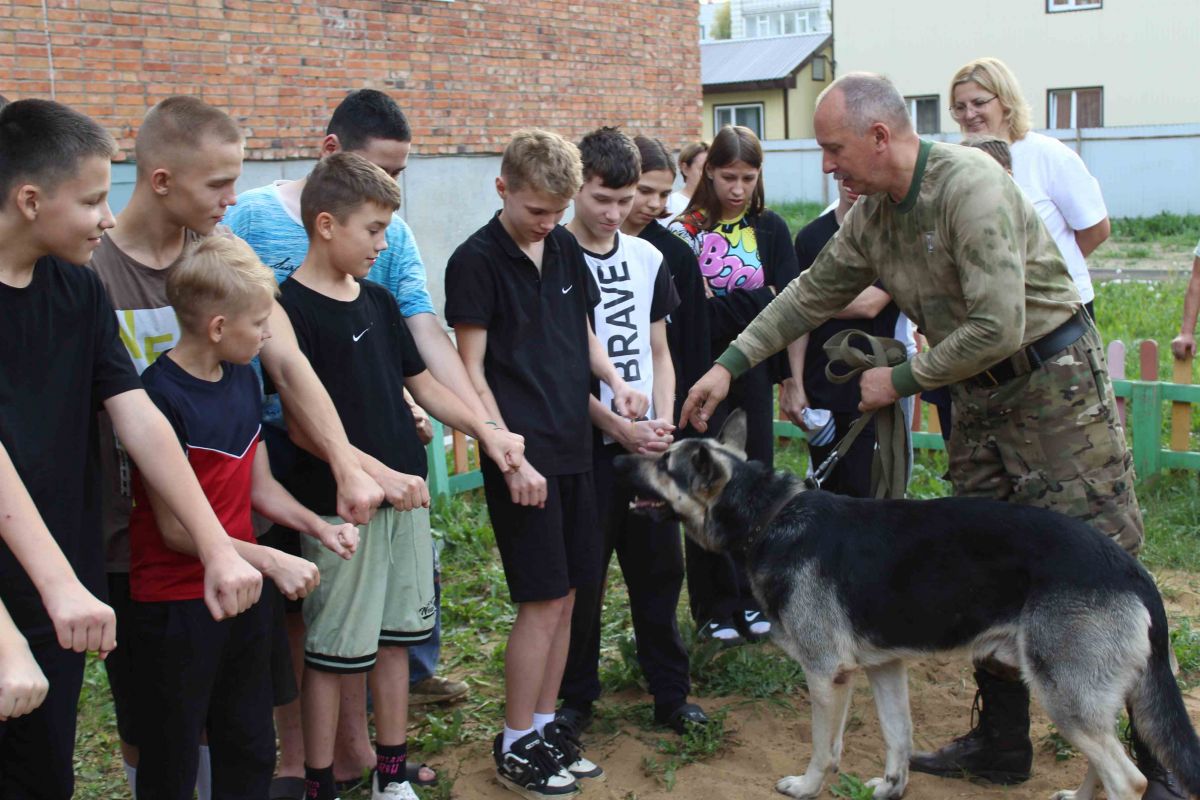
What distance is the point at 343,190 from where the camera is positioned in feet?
12.1

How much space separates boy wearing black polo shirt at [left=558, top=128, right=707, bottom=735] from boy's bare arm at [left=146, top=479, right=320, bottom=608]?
1537 mm

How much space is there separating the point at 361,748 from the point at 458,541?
2906mm

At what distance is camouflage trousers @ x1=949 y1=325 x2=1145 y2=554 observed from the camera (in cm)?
406

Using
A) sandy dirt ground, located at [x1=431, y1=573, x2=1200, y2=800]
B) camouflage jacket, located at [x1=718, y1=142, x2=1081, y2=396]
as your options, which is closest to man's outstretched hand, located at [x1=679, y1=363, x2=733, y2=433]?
camouflage jacket, located at [x1=718, y1=142, x2=1081, y2=396]

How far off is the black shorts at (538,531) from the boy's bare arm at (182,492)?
1.29 m

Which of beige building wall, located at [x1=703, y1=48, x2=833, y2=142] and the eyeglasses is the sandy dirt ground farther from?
beige building wall, located at [x1=703, y1=48, x2=833, y2=142]

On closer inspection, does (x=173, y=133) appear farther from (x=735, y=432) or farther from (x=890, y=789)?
(x=890, y=789)

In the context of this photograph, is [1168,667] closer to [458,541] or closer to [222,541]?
[222,541]

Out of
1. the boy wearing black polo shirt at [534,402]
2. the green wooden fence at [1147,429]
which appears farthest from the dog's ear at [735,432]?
the green wooden fence at [1147,429]

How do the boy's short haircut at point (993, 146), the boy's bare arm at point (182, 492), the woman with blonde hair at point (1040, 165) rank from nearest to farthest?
the boy's bare arm at point (182, 492), the boy's short haircut at point (993, 146), the woman with blonde hair at point (1040, 165)

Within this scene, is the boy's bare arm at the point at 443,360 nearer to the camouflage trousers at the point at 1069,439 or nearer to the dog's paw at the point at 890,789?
the camouflage trousers at the point at 1069,439

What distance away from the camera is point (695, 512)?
4.38 meters

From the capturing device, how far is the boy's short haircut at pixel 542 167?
4.00m

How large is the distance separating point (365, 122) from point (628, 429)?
5.11ft
